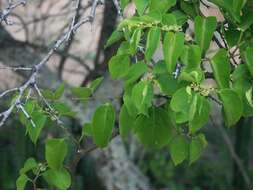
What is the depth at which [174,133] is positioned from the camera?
5.80 feet

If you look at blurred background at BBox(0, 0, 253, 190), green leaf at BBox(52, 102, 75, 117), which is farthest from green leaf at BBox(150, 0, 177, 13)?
blurred background at BBox(0, 0, 253, 190)

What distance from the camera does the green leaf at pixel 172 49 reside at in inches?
57.1

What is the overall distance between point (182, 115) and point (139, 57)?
0.43m

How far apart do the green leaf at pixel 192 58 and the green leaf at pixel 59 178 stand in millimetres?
581

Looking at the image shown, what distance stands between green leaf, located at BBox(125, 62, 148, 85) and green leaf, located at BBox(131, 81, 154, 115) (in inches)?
1.9

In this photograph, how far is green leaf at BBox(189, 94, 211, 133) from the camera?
1.42m

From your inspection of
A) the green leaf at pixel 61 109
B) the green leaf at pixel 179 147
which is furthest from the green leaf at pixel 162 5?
the green leaf at pixel 61 109

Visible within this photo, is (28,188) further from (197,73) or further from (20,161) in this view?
(197,73)

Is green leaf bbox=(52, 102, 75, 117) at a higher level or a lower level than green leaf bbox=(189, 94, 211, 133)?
lower

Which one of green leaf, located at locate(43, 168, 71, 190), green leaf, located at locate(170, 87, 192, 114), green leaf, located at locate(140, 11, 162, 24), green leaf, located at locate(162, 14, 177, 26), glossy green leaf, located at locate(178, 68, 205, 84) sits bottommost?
green leaf, located at locate(43, 168, 71, 190)

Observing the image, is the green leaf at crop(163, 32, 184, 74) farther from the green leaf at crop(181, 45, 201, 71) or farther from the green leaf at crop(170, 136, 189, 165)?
the green leaf at crop(170, 136, 189, 165)

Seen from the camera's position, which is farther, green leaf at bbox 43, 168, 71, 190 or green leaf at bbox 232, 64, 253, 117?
green leaf at bbox 43, 168, 71, 190

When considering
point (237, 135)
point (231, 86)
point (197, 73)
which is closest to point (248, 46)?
point (231, 86)

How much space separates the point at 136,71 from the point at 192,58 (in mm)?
140
